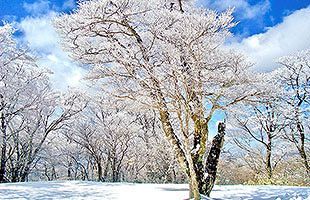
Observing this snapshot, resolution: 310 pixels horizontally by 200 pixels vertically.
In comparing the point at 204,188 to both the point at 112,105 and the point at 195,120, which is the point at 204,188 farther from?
the point at 112,105

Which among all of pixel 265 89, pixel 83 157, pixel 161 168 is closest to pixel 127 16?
pixel 265 89

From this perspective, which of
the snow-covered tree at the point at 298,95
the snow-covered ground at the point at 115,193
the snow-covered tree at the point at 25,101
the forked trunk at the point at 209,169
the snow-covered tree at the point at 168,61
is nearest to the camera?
the snow-covered tree at the point at 168,61

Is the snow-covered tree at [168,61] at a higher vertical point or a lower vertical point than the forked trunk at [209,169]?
higher

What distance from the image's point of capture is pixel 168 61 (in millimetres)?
7438

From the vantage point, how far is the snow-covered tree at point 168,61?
736 centimetres

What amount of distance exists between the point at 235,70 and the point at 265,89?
923 mm

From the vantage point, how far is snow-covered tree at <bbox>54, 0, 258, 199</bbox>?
7.36m

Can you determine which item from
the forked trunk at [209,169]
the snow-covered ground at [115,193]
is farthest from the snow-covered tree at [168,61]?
the snow-covered ground at [115,193]

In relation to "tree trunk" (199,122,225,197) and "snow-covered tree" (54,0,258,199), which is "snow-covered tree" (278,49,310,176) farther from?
"snow-covered tree" (54,0,258,199)

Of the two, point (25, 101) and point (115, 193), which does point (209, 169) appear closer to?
point (115, 193)

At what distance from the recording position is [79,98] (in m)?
17.4

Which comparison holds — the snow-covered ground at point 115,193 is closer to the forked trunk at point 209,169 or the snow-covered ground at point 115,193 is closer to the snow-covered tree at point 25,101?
the forked trunk at point 209,169

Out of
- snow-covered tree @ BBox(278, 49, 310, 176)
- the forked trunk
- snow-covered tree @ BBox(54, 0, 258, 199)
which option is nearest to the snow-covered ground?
the forked trunk

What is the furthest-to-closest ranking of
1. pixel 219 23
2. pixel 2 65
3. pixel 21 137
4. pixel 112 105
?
pixel 21 137
pixel 2 65
pixel 112 105
pixel 219 23
